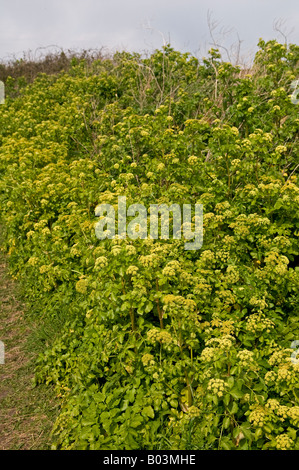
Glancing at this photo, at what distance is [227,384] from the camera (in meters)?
2.07

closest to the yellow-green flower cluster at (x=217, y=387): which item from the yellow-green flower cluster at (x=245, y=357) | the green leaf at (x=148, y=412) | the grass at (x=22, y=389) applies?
the yellow-green flower cluster at (x=245, y=357)

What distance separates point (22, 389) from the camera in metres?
3.21

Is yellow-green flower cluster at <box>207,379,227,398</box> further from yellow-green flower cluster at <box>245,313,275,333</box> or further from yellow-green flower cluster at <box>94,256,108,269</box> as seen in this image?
yellow-green flower cluster at <box>94,256,108,269</box>

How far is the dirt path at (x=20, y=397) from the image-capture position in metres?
2.79

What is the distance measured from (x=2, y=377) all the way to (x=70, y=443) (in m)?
1.09

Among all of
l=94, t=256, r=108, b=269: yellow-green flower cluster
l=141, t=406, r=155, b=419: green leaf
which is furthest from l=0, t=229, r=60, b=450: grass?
l=94, t=256, r=108, b=269: yellow-green flower cluster

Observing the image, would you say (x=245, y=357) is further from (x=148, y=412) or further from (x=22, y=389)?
(x=22, y=389)

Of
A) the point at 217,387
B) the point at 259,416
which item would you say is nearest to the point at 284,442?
the point at 259,416

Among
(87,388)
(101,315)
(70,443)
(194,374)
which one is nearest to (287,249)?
(194,374)

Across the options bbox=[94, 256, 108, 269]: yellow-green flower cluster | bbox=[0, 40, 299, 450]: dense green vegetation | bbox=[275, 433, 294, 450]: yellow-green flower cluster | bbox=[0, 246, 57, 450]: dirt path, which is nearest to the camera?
bbox=[275, 433, 294, 450]: yellow-green flower cluster

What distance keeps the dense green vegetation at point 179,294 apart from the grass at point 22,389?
0.46ft

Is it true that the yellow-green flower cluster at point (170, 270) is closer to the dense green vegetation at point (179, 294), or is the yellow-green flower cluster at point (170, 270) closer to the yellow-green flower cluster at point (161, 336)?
the dense green vegetation at point (179, 294)

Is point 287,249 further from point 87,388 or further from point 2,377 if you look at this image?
point 2,377

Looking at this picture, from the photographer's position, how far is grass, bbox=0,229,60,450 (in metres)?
2.80
